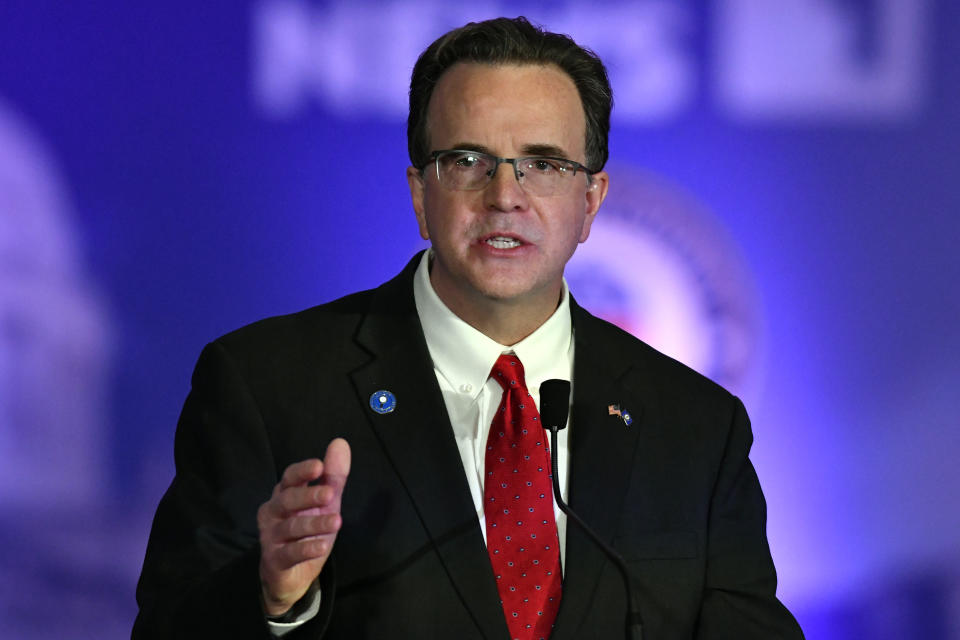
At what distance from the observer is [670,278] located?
130 inches

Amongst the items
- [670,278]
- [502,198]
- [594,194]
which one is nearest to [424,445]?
[502,198]

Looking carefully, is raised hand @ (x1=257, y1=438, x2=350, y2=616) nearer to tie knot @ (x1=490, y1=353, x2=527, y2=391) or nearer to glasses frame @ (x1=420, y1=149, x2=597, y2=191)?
tie knot @ (x1=490, y1=353, x2=527, y2=391)

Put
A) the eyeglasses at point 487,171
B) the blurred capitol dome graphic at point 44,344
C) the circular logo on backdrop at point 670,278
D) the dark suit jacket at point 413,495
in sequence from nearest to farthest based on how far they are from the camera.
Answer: the dark suit jacket at point 413,495, the eyeglasses at point 487,171, the blurred capitol dome graphic at point 44,344, the circular logo on backdrop at point 670,278

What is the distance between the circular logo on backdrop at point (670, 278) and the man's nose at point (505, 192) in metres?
1.03

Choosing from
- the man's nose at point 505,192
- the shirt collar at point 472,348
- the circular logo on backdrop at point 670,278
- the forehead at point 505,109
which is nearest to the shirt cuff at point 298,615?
the shirt collar at point 472,348

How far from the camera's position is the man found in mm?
2037

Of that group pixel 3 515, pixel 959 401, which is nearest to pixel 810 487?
pixel 959 401

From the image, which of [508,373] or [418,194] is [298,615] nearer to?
[508,373]

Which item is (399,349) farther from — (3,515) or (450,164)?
(3,515)

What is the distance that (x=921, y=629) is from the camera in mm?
3277

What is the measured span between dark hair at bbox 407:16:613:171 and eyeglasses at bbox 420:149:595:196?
0.26 feet

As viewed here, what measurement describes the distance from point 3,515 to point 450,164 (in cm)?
157

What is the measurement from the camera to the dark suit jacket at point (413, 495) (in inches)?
79.7

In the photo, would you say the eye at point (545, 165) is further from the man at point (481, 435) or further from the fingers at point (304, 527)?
the fingers at point (304, 527)
